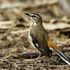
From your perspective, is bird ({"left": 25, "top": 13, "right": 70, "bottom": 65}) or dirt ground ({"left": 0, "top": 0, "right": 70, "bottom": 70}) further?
dirt ground ({"left": 0, "top": 0, "right": 70, "bottom": 70})

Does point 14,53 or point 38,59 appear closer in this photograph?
point 38,59

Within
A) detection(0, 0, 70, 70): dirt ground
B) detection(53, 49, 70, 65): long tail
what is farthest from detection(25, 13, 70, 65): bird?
detection(0, 0, 70, 70): dirt ground

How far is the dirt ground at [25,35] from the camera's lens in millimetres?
8820

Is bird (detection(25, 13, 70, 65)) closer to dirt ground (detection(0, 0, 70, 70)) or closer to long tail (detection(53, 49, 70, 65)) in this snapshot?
long tail (detection(53, 49, 70, 65))

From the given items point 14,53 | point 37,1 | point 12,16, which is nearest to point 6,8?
point 12,16

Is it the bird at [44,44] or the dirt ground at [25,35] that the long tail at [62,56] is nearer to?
the bird at [44,44]

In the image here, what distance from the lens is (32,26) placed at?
9.22 m

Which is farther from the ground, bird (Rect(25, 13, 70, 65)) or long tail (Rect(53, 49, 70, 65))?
bird (Rect(25, 13, 70, 65))

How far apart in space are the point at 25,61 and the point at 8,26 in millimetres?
3059

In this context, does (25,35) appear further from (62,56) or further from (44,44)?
(62,56)

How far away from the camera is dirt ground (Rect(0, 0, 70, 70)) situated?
28.9 ft

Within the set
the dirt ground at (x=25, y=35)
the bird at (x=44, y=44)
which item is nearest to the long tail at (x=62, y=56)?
A: the bird at (x=44, y=44)

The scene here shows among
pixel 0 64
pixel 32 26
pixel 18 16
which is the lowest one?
pixel 0 64

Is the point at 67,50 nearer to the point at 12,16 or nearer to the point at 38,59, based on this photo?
the point at 38,59
